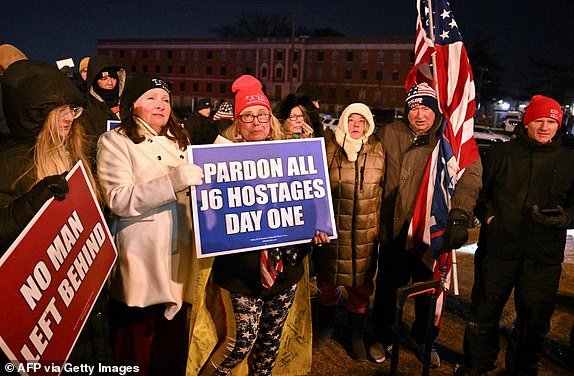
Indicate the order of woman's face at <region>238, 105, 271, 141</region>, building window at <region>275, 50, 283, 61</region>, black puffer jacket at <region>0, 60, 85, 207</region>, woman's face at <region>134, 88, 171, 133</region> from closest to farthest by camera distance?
black puffer jacket at <region>0, 60, 85, 207</region> → woman's face at <region>134, 88, 171, 133</region> → woman's face at <region>238, 105, 271, 141</region> → building window at <region>275, 50, 283, 61</region>

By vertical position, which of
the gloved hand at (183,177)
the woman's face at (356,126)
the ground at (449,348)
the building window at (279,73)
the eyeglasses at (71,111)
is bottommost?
the ground at (449,348)

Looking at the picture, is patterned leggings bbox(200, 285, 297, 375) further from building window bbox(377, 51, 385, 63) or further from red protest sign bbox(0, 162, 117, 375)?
building window bbox(377, 51, 385, 63)

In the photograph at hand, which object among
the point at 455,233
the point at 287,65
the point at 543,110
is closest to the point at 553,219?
the point at 543,110

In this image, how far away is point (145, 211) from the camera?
2.67m

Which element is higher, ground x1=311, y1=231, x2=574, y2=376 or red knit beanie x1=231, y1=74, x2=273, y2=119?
red knit beanie x1=231, y1=74, x2=273, y2=119

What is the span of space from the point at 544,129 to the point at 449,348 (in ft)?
7.20

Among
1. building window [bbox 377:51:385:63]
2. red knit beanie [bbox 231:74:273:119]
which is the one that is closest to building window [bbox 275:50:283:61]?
building window [bbox 377:51:385:63]

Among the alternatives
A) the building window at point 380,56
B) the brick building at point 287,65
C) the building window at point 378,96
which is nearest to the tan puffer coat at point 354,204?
the brick building at point 287,65

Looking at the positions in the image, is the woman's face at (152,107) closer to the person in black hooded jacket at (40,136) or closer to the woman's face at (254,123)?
the person in black hooded jacket at (40,136)

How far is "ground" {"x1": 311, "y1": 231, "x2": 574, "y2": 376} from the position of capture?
393 centimetres

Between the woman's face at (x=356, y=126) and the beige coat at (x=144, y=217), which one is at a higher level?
the woman's face at (x=356, y=126)

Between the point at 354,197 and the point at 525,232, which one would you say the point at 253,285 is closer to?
the point at 354,197

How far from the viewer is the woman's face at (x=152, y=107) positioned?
9.35 ft

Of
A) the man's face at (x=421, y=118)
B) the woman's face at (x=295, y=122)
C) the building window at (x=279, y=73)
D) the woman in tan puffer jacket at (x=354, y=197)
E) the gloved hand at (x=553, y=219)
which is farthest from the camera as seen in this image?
the building window at (x=279, y=73)
